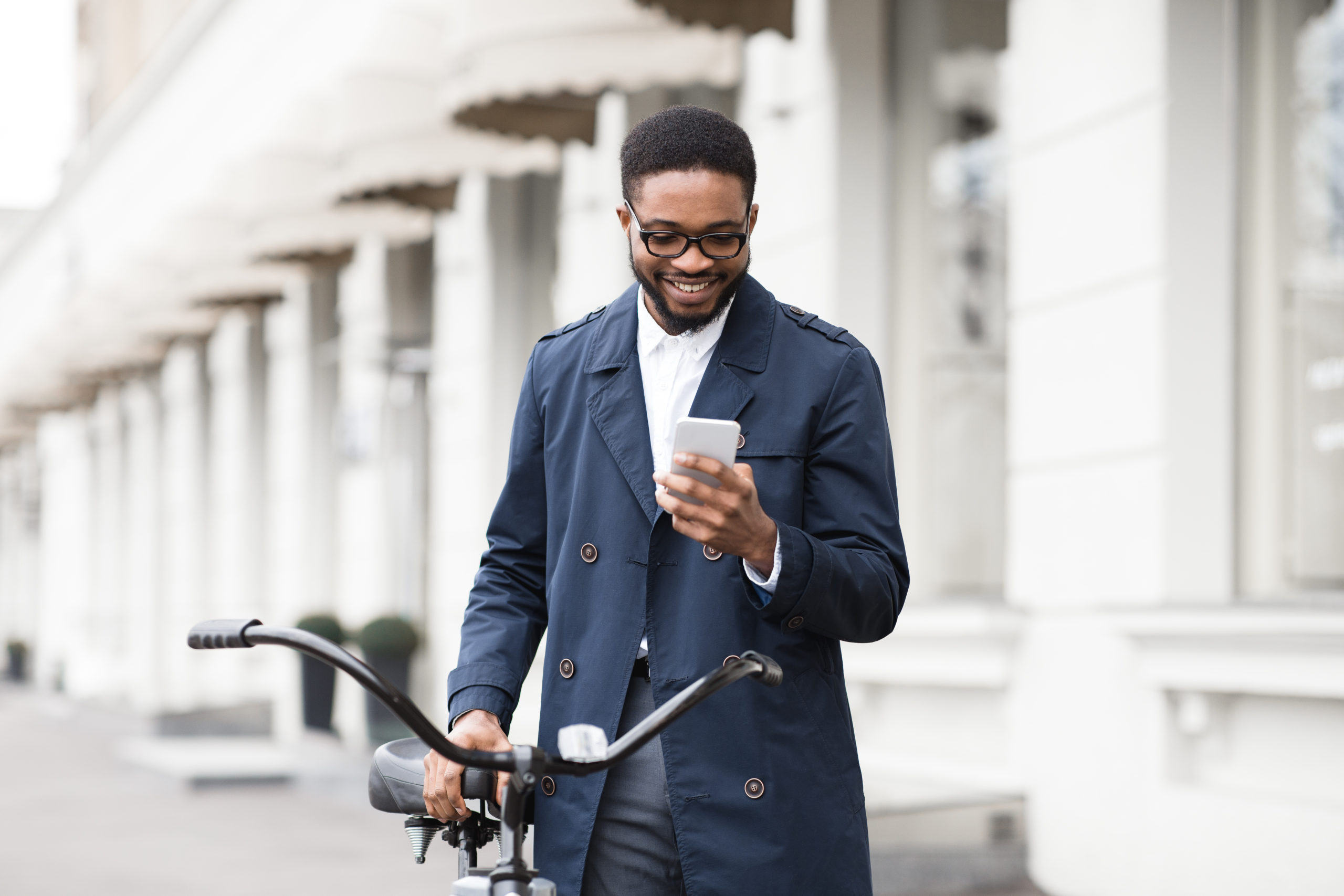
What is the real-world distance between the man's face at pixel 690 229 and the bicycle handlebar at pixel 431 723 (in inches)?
18.3

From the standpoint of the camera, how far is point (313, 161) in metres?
11.5

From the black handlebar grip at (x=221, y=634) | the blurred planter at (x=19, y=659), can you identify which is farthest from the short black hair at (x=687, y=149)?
the blurred planter at (x=19, y=659)

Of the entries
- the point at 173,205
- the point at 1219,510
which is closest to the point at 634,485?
the point at 1219,510

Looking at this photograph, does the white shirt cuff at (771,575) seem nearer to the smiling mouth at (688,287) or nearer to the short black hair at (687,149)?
the smiling mouth at (688,287)

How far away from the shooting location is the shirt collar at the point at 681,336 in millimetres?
1964

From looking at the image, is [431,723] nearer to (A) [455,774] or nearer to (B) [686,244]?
(A) [455,774]

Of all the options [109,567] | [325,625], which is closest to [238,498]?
[325,625]

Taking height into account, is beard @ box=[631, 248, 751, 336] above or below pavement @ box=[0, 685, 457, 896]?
above

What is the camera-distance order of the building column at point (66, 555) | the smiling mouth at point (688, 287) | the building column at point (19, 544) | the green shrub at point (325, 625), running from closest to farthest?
1. the smiling mouth at point (688, 287)
2. the green shrub at point (325, 625)
3. the building column at point (66, 555)
4. the building column at point (19, 544)

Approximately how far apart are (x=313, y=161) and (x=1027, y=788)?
8.19 meters

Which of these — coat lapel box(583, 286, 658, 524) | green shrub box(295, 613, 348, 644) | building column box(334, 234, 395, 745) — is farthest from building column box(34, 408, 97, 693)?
coat lapel box(583, 286, 658, 524)

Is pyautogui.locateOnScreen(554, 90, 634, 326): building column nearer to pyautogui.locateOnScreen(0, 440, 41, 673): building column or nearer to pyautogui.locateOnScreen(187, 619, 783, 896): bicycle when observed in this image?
pyautogui.locateOnScreen(187, 619, 783, 896): bicycle

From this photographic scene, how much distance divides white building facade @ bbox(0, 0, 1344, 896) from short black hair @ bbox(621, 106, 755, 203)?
2.80 metres

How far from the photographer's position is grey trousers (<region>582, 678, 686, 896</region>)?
6.15ft
